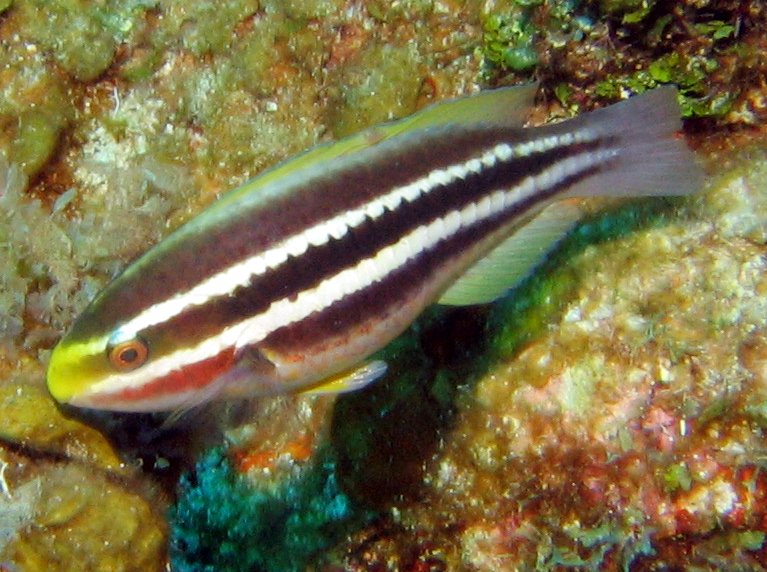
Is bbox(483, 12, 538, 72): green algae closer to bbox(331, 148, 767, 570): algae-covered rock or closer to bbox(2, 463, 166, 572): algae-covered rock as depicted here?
bbox(331, 148, 767, 570): algae-covered rock

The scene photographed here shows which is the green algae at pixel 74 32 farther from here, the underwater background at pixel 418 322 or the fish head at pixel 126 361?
the fish head at pixel 126 361

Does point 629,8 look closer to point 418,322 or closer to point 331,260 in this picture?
point 418,322

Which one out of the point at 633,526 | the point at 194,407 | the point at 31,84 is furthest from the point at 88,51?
the point at 633,526

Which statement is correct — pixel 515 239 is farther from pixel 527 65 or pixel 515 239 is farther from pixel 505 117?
pixel 527 65

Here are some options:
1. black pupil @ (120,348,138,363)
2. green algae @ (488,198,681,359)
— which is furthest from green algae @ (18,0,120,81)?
green algae @ (488,198,681,359)

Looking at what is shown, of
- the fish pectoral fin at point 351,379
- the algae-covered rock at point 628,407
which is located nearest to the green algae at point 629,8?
the algae-covered rock at point 628,407

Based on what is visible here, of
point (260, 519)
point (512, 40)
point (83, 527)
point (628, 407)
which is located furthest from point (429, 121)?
point (260, 519)
